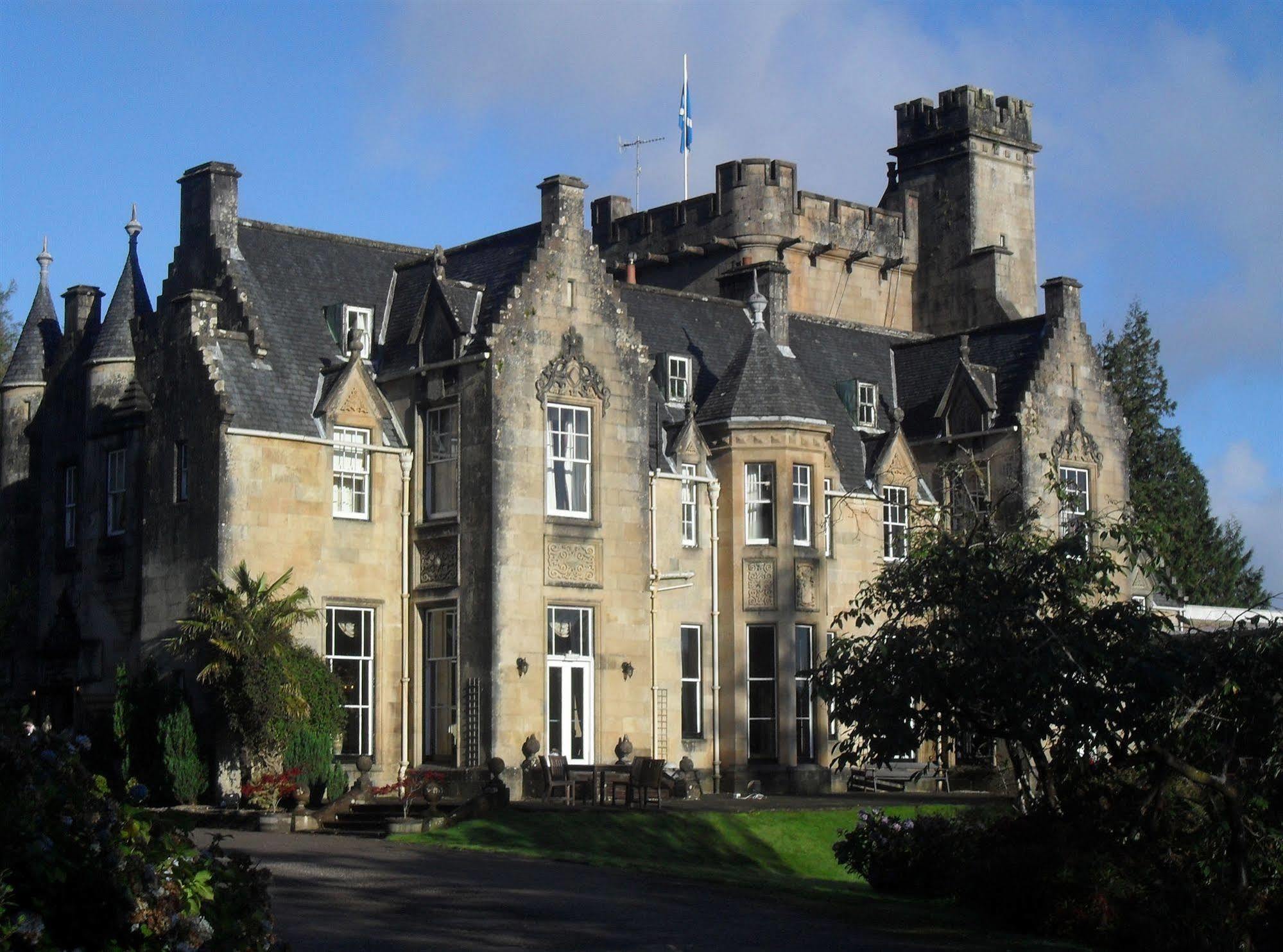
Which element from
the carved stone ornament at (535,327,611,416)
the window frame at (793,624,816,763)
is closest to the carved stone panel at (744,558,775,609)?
the window frame at (793,624,816,763)

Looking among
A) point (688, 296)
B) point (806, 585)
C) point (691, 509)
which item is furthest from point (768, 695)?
point (688, 296)

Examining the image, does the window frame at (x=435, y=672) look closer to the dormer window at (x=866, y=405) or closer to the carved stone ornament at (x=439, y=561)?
the carved stone ornament at (x=439, y=561)

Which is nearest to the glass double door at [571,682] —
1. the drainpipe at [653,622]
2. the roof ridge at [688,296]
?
the drainpipe at [653,622]

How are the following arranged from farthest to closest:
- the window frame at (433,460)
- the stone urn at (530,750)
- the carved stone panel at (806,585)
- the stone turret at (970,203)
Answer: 1. the stone turret at (970,203)
2. the carved stone panel at (806,585)
3. the window frame at (433,460)
4. the stone urn at (530,750)

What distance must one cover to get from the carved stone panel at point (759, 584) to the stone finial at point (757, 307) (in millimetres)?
5263

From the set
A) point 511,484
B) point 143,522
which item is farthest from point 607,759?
point 143,522

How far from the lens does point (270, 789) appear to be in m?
30.8

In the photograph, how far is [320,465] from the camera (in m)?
35.1

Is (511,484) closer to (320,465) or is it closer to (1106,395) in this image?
(320,465)

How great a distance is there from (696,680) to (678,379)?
661 centimetres

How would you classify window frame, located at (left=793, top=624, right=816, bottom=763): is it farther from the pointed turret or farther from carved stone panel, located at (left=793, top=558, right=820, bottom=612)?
the pointed turret

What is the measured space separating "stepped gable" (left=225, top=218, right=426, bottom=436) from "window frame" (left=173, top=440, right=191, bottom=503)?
155 cm

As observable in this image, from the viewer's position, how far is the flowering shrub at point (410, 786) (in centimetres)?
3009

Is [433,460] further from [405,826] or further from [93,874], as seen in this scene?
[93,874]
